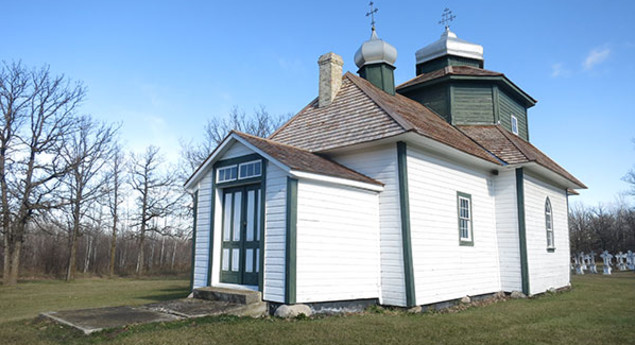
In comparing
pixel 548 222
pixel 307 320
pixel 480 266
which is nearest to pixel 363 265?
pixel 307 320

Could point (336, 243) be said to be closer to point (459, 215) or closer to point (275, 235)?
point (275, 235)

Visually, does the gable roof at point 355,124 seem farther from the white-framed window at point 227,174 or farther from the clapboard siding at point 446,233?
the white-framed window at point 227,174

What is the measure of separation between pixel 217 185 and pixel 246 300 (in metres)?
3.37

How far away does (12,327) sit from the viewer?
8398 millimetres

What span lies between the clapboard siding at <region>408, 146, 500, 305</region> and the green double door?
12.5ft

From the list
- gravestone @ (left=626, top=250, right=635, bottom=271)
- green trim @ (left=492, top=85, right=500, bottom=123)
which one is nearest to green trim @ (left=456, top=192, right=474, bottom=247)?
green trim @ (left=492, top=85, right=500, bottom=123)

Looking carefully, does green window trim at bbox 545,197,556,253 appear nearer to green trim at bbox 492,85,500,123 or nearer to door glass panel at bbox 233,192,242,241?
green trim at bbox 492,85,500,123

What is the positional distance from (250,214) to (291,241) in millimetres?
1940

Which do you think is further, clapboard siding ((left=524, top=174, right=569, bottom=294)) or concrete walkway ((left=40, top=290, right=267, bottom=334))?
clapboard siding ((left=524, top=174, right=569, bottom=294))

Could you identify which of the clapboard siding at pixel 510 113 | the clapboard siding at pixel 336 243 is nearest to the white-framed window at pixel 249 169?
the clapboard siding at pixel 336 243

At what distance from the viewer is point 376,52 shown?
15.5m

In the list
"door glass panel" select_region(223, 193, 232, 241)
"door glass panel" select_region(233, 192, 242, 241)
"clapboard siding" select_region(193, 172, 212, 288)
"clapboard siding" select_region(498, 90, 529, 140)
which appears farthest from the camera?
"clapboard siding" select_region(498, 90, 529, 140)

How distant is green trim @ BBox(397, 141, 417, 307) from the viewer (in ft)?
33.3

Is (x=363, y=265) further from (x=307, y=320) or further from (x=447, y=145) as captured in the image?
(x=447, y=145)
